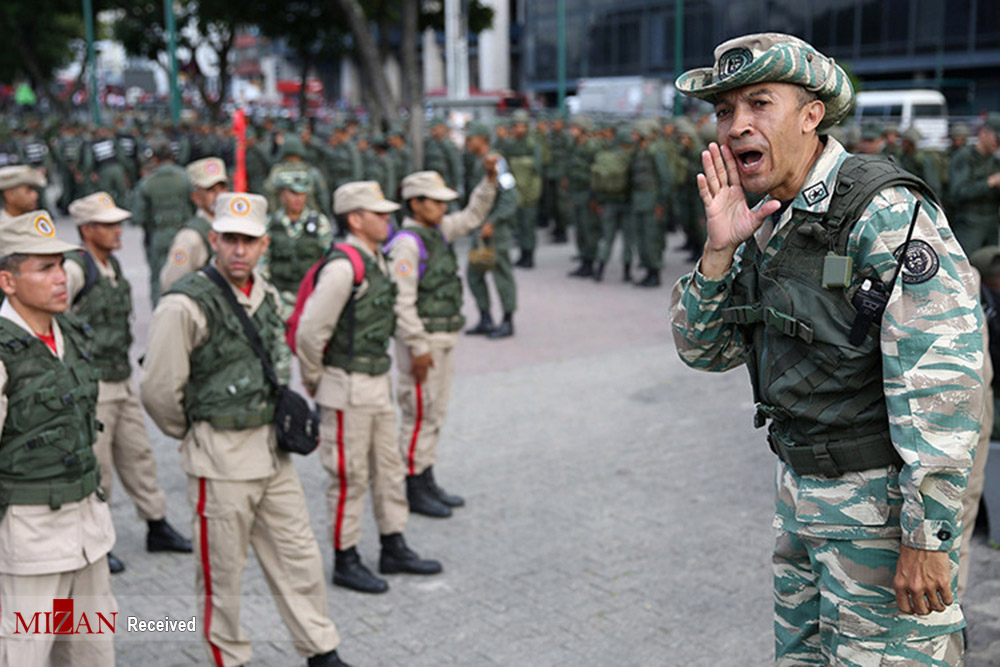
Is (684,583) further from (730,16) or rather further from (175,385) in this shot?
(730,16)

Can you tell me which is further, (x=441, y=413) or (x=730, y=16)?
(x=730, y=16)

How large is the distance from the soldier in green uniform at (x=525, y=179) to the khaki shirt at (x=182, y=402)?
11.1 metres

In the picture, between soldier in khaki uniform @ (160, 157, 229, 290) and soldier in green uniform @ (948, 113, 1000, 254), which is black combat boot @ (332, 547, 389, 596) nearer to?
soldier in khaki uniform @ (160, 157, 229, 290)

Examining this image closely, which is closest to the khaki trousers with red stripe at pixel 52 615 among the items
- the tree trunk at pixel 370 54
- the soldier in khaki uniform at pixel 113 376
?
the soldier in khaki uniform at pixel 113 376

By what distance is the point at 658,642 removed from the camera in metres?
4.85

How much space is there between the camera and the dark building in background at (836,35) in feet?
116


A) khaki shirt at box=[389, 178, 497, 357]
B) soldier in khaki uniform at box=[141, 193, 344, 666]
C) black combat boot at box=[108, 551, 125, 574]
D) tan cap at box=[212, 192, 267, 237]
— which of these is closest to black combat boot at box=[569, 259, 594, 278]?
khaki shirt at box=[389, 178, 497, 357]

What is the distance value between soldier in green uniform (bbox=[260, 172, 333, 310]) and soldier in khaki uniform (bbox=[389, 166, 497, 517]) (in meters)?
1.49

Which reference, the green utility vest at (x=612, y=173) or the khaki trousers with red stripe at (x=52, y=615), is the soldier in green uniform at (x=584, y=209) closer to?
the green utility vest at (x=612, y=173)

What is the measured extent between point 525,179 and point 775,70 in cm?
1305

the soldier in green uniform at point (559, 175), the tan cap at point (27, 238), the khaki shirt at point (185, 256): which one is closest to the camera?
the tan cap at point (27, 238)

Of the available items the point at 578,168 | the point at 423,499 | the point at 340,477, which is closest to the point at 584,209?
the point at 578,168

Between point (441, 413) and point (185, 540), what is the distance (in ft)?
5.69

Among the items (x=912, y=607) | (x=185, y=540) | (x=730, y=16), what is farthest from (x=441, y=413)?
(x=730, y=16)
